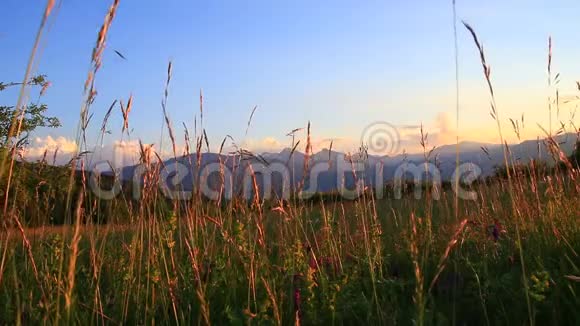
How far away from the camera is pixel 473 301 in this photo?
2.16 metres

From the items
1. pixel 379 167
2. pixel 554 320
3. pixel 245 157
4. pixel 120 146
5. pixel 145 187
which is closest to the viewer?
pixel 554 320

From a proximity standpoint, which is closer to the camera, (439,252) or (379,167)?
(439,252)

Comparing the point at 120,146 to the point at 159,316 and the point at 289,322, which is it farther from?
the point at 289,322

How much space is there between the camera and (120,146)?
9.53 feet

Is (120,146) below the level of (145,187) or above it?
above

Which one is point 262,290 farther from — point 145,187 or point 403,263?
point 403,263

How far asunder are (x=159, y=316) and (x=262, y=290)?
0.43 meters

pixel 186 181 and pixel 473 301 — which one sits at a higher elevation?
pixel 186 181

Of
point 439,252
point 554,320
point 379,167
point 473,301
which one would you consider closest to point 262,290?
point 473,301

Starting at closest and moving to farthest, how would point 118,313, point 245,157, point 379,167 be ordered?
point 118,313
point 245,157
point 379,167

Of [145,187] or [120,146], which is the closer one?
[145,187]

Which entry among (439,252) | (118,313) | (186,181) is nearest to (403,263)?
(439,252)

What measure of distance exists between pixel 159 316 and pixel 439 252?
1685 mm

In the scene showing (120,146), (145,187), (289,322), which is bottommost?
(289,322)
